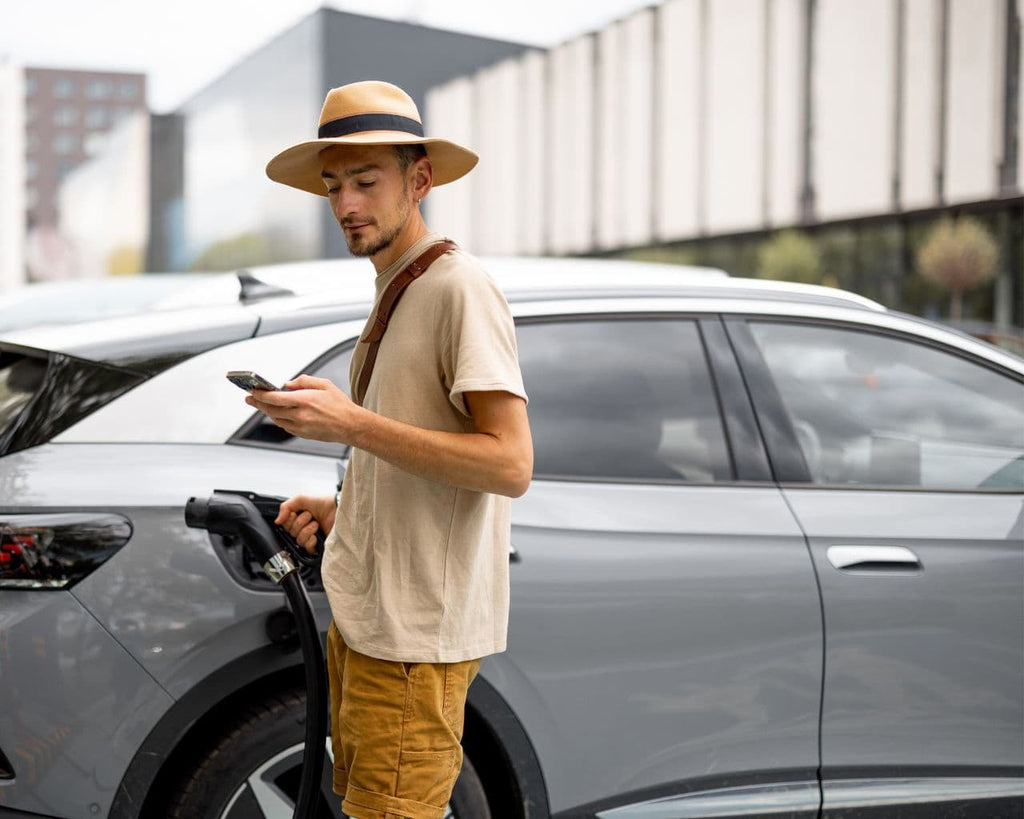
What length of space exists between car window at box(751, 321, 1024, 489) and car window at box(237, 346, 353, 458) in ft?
3.50

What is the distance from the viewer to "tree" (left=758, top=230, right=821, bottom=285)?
33.4 metres

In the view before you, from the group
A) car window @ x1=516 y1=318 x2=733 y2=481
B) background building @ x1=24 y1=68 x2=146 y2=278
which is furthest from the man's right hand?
background building @ x1=24 y1=68 x2=146 y2=278

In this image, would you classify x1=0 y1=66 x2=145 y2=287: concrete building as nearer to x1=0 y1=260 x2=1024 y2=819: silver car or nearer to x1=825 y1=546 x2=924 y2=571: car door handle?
x1=0 y1=260 x2=1024 y2=819: silver car

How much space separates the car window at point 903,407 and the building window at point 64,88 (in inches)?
5934

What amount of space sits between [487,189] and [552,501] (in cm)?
4608

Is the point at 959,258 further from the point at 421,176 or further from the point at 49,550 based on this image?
the point at 49,550

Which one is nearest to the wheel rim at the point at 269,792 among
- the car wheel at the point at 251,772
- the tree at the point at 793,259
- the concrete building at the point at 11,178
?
the car wheel at the point at 251,772

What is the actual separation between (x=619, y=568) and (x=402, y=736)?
2.57 ft

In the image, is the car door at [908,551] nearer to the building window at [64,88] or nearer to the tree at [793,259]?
the tree at [793,259]

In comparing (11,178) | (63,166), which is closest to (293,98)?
(11,178)

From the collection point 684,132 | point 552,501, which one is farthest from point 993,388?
point 684,132

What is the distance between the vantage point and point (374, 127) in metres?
1.90

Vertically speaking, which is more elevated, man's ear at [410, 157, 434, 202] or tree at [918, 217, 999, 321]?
tree at [918, 217, 999, 321]

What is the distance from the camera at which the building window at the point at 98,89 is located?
13950cm
